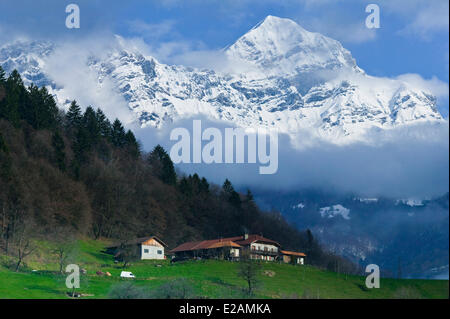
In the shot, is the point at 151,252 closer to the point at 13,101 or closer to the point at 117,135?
the point at 13,101

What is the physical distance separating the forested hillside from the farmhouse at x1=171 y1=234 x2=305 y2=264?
9444mm

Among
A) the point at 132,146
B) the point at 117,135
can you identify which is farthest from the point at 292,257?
the point at 117,135

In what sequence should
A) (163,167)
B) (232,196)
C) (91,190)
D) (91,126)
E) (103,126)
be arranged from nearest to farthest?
(91,190) → (91,126) → (163,167) → (103,126) → (232,196)

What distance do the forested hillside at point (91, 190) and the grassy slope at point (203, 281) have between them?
17.7ft

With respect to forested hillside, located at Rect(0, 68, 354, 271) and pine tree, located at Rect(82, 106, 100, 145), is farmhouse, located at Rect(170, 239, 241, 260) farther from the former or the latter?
pine tree, located at Rect(82, 106, 100, 145)

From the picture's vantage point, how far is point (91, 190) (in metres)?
122

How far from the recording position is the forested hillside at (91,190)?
98625mm

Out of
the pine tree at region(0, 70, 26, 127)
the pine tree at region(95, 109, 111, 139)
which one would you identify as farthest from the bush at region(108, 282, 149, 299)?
the pine tree at region(95, 109, 111, 139)

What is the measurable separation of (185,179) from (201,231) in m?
14.2

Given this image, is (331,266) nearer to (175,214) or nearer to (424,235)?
(175,214)

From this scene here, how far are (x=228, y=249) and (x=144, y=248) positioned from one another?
14.9 metres

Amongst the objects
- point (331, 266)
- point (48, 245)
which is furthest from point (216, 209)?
point (48, 245)
